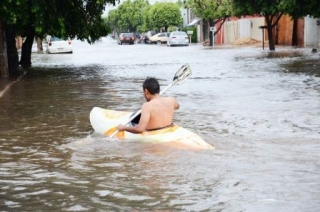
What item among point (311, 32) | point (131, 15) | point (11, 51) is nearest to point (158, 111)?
point (11, 51)

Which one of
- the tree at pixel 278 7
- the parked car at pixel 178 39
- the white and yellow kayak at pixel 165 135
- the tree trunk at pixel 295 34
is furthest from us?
the parked car at pixel 178 39

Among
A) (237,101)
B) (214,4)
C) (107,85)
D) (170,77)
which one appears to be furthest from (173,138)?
(214,4)

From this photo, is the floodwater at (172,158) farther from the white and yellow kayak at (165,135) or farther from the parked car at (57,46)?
the parked car at (57,46)

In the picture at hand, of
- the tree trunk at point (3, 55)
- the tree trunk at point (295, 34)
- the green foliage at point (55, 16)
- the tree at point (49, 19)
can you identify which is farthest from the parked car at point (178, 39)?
the tree trunk at point (3, 55)

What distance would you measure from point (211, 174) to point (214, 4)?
5175 cm

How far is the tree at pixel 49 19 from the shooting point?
1811cm

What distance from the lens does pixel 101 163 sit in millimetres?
7832

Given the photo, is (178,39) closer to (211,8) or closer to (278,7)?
(211,8)

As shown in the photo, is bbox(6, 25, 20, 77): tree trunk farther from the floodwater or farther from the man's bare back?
the man's bare back

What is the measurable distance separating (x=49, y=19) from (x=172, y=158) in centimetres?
1226

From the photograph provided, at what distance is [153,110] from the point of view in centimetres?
847

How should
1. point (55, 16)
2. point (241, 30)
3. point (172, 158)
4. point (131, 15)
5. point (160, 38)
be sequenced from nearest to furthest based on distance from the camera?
point (172, 158)
point (55, 16)
point (241, 30)
point (160, 38)
point (131, 15)

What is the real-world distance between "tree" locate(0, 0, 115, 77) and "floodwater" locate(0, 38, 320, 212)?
337cm

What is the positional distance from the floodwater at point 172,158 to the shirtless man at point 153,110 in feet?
0.87
